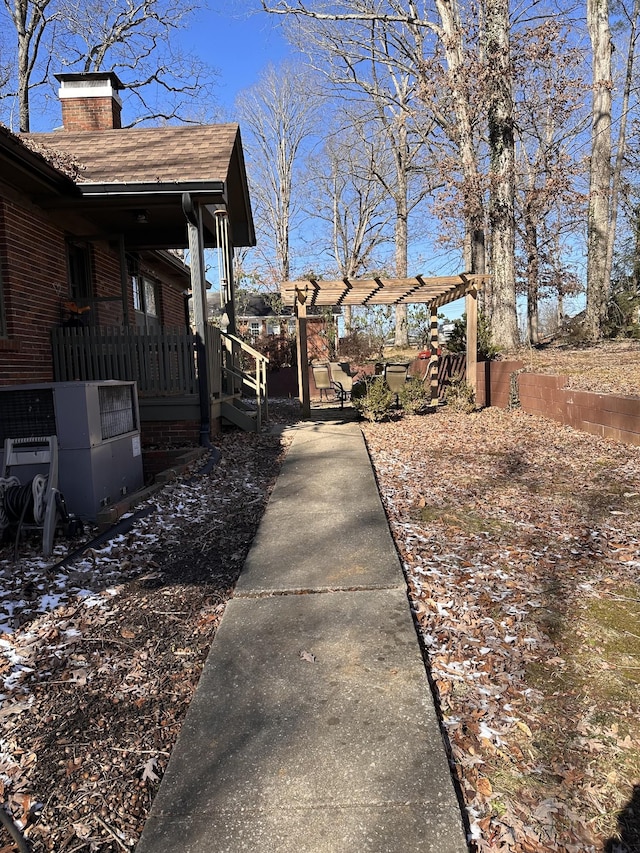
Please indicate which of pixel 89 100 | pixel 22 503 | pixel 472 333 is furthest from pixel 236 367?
pixel 22 503

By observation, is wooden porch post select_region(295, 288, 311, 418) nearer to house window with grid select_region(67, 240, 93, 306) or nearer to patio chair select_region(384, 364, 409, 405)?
patio chair select_region(384, 364, 409, 405)

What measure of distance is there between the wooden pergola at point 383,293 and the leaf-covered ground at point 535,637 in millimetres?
5181

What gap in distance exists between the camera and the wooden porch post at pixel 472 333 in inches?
430

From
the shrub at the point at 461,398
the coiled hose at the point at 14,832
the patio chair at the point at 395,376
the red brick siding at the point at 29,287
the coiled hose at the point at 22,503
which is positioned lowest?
the coiled hose at the point at 14,832

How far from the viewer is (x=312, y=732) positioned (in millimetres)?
2189

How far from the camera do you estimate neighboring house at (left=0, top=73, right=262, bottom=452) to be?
702 centimetres

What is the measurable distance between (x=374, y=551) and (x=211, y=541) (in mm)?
1341

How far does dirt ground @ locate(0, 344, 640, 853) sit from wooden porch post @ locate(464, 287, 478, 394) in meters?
5.57

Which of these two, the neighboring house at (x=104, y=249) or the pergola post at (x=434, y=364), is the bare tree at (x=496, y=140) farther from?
the neighboring house at (x=104, y=249)

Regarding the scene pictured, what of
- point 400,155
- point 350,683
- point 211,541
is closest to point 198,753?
point 350,683

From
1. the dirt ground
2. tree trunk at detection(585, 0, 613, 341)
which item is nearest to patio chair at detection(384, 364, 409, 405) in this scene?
the dirt ground

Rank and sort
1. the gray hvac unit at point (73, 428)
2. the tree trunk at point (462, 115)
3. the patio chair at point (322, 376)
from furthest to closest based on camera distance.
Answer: the tree trunk at point (462, 115)
the patio chair at point (322, 376)
the gray hvac unit at point (73, 428)

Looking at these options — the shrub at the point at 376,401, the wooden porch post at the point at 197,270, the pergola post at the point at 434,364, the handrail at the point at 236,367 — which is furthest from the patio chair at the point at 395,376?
the wooden porch post at the point at 197,270

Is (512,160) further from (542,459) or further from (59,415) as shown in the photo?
(59,415)
